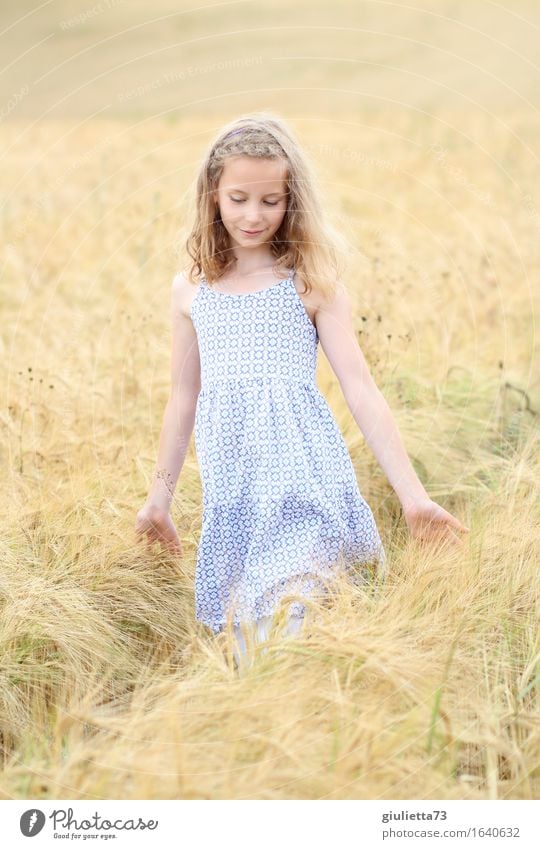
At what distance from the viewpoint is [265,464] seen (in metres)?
2.43

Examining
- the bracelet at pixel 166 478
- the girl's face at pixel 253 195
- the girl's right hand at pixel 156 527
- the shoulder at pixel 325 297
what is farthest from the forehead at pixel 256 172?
the girl's right hand at pixel 156 527

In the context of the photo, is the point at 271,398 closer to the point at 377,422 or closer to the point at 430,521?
the point at 377,422

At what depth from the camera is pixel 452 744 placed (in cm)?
186

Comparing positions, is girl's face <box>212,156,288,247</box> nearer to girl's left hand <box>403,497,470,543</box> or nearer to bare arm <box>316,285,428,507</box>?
bare arm <box>316,285,428,507</box>

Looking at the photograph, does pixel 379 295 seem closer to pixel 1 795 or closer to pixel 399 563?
pixel 399 563

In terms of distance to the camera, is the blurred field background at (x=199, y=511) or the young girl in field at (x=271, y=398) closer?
the blurred field background at (x=199, y=511)

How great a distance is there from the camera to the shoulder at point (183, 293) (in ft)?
8.46

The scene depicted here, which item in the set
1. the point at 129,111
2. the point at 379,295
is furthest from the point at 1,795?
the point at 129,111

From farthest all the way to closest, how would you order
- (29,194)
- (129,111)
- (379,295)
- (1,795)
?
(129,111), (29,194), (379,295), (1,795)

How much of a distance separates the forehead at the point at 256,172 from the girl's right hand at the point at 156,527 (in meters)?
0.88

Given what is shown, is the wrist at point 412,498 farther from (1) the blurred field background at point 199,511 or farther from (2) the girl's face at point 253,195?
(2) the girl's face at point 253,195

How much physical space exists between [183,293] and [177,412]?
0.32m

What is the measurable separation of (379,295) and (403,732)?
2.81 m

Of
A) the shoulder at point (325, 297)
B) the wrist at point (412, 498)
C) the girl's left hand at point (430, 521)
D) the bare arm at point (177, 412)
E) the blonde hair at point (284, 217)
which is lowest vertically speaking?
the girl's left hand at point (430, 521)
